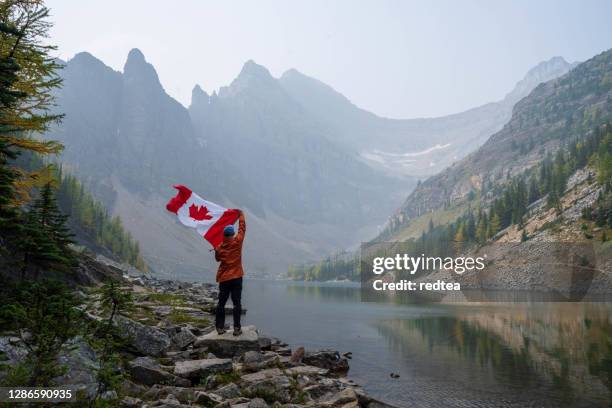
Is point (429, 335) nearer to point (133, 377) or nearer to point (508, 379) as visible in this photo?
point (508, 379)

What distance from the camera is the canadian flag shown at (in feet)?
64.8

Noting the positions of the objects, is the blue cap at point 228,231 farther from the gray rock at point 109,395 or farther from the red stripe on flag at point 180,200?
the gray rock at point 109,395

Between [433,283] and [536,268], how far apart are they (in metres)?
33.4

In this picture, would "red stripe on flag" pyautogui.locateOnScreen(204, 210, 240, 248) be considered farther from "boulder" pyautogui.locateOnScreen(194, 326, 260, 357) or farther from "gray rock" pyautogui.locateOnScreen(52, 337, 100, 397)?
"gray rock" pyautogui.locateOnScreen(52, 337, 100, 397)

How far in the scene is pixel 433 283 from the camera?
14238cm

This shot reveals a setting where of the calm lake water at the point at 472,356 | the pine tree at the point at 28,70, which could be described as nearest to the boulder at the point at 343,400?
the calm lake water at the point at 472,356

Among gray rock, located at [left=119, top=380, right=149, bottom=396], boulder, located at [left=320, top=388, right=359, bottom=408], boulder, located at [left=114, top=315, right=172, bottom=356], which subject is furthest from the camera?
boulder, located at [left=114, top=315, right=172, bottom=356]

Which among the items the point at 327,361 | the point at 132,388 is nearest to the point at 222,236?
the point at 132,388

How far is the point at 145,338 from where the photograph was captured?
17188 millimetres

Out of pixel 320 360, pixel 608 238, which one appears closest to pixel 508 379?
pixel 320 360

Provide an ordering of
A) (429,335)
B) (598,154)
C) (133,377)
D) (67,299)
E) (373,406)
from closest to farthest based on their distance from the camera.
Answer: (67,299) < (133,377) < (373,406) < (429,335) < (598,154)

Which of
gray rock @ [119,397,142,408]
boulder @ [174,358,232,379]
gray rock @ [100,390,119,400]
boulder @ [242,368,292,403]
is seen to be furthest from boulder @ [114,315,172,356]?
gray rock @ [100,390,119,400]

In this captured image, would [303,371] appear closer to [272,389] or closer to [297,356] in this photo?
[297,356]

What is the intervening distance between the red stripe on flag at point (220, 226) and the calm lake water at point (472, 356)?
9298 millimetres
